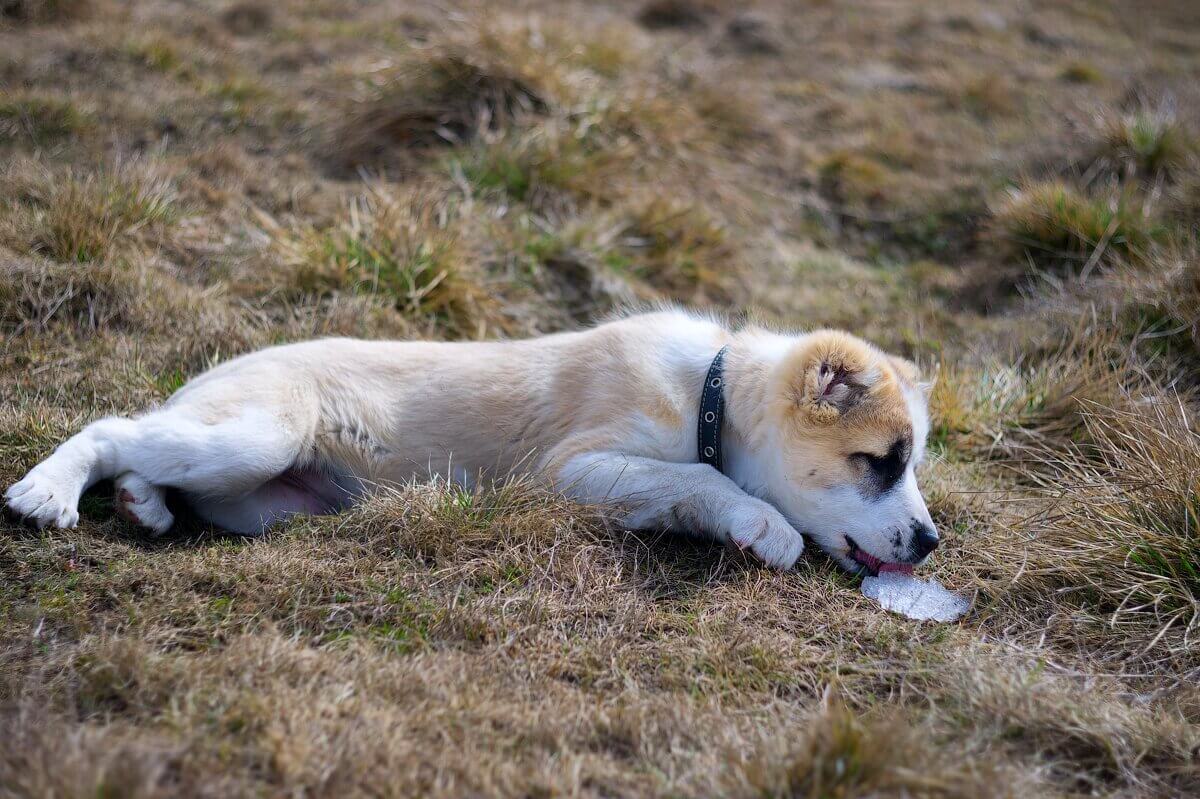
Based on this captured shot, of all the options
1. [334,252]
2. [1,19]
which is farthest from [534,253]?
[1,19]

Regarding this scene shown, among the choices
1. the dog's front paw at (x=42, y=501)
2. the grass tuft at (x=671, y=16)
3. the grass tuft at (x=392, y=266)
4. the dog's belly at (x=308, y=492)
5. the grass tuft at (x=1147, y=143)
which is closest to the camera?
the dog's front paw at (x=42, y=501)

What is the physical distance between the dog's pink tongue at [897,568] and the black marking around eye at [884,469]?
296 mm

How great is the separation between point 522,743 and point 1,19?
9.45m

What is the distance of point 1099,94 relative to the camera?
1091cm

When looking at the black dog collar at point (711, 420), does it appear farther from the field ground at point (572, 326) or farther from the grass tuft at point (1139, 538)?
the grass tuft at point (1139, 538)

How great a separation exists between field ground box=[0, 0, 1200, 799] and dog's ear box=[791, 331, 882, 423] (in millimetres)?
729

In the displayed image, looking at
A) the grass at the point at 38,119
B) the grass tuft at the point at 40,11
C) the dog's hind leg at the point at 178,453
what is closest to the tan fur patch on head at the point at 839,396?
the dog's hind leg at the point at 178,453

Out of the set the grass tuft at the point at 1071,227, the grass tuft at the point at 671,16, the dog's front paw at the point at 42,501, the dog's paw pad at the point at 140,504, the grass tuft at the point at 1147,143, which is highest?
the grass tuft at the point at 671,16

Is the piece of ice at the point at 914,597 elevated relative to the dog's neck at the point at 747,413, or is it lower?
lower

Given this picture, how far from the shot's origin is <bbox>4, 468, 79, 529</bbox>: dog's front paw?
3.74m

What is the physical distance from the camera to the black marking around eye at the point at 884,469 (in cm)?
401

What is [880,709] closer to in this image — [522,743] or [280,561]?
[522,743]

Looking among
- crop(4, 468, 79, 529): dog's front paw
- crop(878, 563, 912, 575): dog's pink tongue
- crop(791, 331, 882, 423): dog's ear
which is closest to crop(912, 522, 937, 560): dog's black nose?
crop(878, 563, 912, 575): dog's pink tongue

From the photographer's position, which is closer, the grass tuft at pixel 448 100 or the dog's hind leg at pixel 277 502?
the dog's hind leg at pixel 277 502
